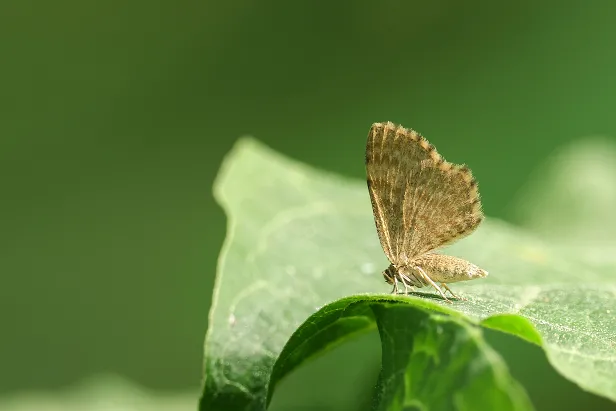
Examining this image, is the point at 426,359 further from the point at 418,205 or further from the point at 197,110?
the point at 197,110

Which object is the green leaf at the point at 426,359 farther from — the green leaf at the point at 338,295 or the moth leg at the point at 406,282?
the moth leg at the point at 406,282

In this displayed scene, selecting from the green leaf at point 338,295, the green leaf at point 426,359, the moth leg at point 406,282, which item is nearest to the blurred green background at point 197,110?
the green leaf at point 338,295

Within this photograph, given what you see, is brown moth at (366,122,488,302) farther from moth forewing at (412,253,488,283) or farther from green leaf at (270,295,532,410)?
green leaf at (270,295,532,410)

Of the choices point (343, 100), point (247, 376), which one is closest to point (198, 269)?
point (343, 100)

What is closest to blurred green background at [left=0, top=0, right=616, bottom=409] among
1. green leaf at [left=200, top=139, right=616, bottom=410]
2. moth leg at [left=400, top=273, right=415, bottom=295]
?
green leaf at [left=200, top=139, right=616, bottom=410]

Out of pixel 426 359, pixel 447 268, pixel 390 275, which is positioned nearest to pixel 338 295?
pixel 390 275
